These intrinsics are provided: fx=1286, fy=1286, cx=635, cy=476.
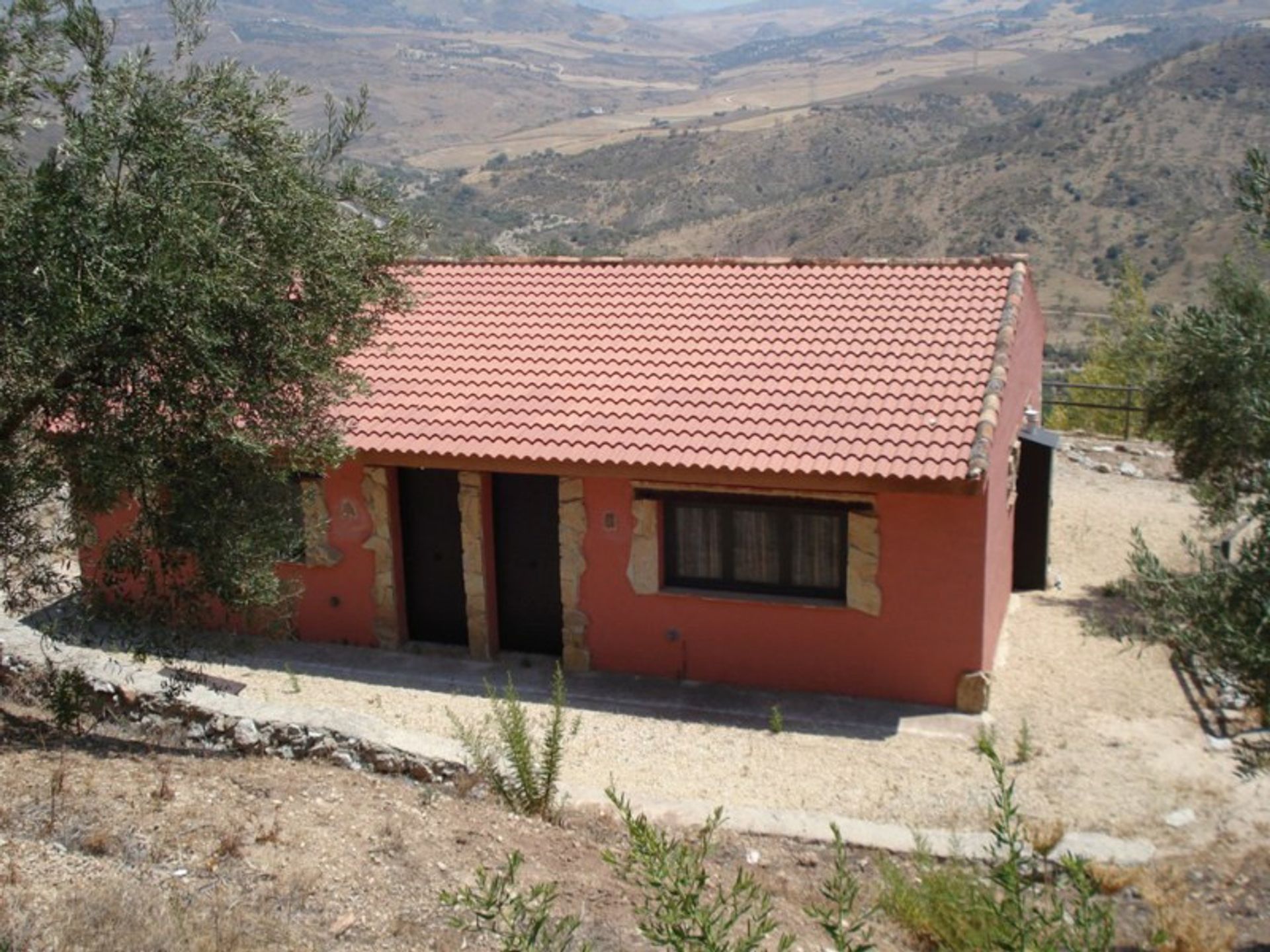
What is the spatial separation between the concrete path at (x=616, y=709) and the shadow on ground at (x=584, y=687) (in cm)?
2

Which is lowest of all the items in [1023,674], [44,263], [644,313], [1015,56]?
[1023,674]

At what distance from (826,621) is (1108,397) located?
14.7m

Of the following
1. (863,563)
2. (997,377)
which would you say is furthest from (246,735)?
(997,377)

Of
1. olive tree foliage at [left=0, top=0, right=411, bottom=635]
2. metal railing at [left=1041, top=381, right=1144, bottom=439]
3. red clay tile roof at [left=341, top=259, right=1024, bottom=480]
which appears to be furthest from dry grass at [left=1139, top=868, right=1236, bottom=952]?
metal railing at [left=1041, top=381, right=1144, bottom=439]

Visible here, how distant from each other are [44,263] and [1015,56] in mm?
164975

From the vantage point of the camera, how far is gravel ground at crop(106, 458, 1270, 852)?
31.0 feet

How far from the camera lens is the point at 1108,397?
24.0m

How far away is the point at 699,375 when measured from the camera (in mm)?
12500

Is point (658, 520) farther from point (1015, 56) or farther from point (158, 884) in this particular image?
point (1015, 56)

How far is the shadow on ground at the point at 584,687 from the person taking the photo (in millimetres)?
11016

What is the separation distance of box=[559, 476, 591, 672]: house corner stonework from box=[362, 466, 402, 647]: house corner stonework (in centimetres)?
174

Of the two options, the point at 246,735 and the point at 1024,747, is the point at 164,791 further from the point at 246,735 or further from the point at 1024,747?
the point at 1024,747

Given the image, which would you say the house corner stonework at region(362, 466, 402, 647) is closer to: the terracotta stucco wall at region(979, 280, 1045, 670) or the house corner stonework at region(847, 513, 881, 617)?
the house corner stonework at region(847, 513, 881, 617)

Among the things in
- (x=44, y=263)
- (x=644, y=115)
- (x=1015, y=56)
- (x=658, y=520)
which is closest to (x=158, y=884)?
(x=44, y=263)
